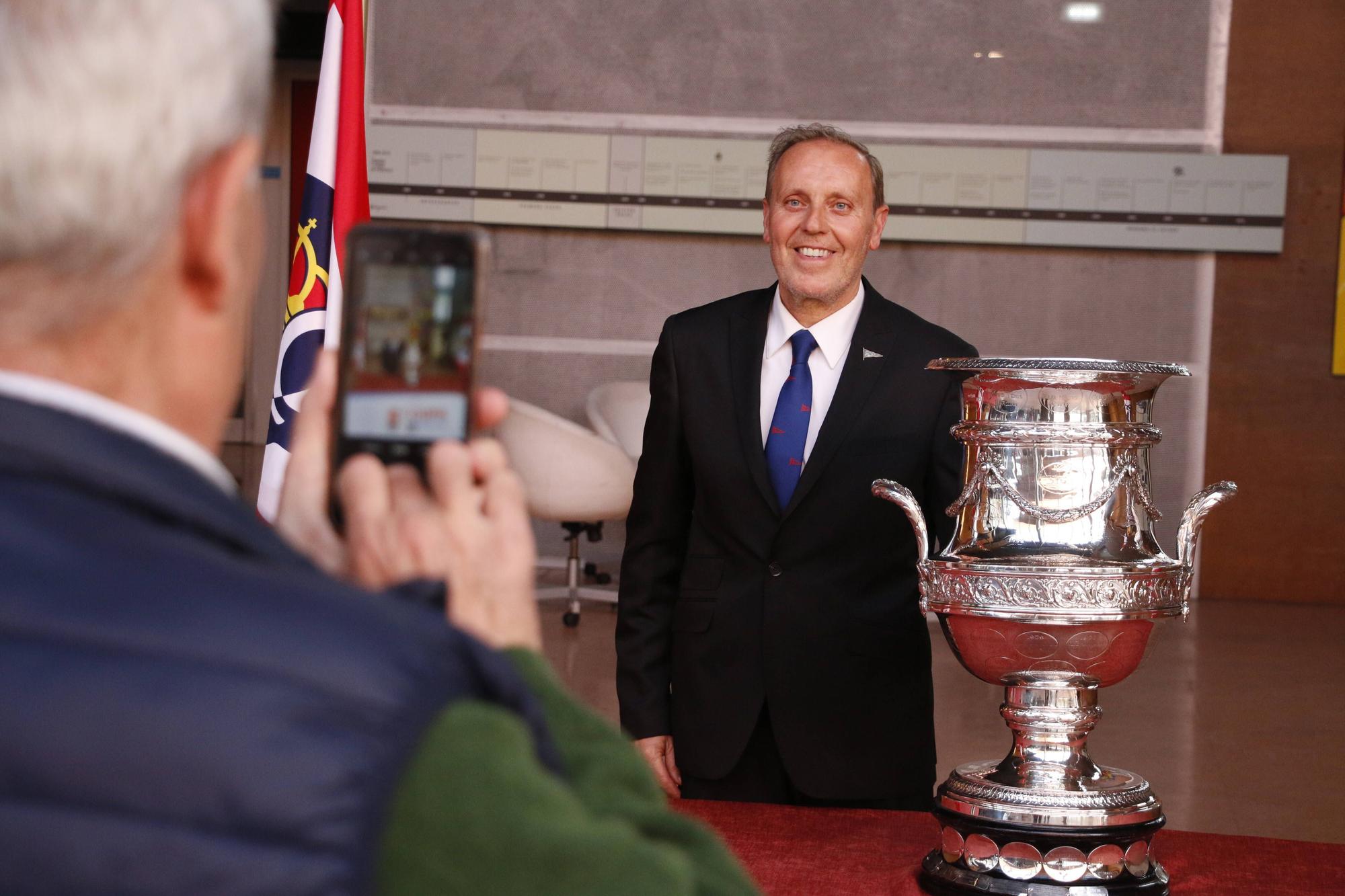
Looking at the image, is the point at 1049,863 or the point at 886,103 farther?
the point at 886,103

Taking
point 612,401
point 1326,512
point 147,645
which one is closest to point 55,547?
point 147,645

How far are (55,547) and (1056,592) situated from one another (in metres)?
1.06

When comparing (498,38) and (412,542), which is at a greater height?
(498,38)

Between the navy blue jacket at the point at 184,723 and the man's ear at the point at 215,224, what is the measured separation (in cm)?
13

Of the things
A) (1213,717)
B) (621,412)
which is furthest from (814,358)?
(621,412)

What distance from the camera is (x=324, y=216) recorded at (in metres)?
2.78

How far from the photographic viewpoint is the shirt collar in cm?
223

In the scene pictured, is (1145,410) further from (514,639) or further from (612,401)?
(612,401)

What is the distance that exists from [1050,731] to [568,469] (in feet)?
14.8

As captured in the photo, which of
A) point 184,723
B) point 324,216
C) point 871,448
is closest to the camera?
point 184,723

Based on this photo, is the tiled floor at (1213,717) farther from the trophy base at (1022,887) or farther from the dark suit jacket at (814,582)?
the trophy base at (1022,887)

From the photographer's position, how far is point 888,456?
85.0 inches

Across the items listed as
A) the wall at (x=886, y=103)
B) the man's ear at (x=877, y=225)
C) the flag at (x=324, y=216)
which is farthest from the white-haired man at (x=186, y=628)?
the wall at (x=886, y=103)

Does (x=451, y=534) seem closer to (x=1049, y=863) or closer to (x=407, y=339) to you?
(x=407, y=339)
